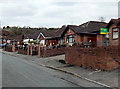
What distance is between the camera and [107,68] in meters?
14.6

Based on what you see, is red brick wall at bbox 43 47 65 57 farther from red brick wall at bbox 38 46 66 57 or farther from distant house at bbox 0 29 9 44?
distant house at bbox 0 29 9 44

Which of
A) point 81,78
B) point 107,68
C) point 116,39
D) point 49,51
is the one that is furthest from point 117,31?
point 81,78

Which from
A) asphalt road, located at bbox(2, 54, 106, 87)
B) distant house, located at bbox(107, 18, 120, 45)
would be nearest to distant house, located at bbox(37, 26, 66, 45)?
distant house, located at bbox(107, 18, 120, 45)

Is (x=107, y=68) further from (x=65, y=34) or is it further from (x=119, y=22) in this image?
(x=65, y=34)

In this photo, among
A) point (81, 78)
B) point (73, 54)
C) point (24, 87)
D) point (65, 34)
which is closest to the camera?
point (24, 87)

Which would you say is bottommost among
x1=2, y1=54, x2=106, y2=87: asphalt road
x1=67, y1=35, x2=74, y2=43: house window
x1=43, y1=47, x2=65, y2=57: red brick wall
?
x1=2, y1=54, x2=106, y2=87: asphalt road

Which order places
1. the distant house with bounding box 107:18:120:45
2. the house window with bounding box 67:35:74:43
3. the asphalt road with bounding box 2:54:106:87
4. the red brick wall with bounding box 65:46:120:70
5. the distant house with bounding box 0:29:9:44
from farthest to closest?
the distant house with bounding box 0:29:9:44 → the house window with bounding box 67:35:74:43 → the distant house with bounding box 107:18:120:45 → the red brick wall with bounding box 65:46:120:70 → the asphalt road with bounding box 2:54:106:87

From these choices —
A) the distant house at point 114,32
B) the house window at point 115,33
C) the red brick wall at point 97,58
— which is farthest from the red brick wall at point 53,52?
the red brick wall at point 97,58

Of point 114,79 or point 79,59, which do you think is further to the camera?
point 79,59

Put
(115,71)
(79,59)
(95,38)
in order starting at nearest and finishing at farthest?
(115,71) < (79,59) < (95,38)

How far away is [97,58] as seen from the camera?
1579cm

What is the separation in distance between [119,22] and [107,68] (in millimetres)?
12022

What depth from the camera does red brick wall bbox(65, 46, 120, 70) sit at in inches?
580

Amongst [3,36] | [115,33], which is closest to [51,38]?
[115,33]
